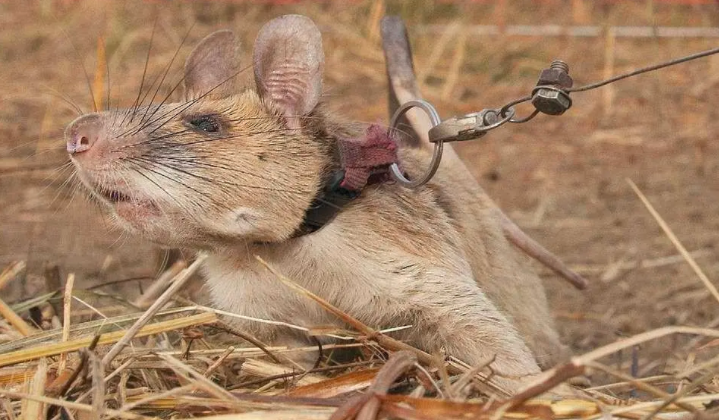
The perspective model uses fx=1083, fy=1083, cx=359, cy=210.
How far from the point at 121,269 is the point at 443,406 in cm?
332

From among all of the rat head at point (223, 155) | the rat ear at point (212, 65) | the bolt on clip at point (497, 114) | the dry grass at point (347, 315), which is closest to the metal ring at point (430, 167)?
the bolt on clip at point (497, 114)

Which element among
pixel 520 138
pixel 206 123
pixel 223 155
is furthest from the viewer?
pixel 520 138

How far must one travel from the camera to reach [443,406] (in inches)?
102

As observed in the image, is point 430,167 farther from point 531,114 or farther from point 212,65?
point 212,65

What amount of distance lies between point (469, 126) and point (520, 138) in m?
4.72

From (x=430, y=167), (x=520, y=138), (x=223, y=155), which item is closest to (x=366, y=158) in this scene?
(x=430, y=167)

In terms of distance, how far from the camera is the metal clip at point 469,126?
3.22 metres

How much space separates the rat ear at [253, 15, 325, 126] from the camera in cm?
329

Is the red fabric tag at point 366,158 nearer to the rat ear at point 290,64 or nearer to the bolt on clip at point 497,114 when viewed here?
the bolt on clip at point 497,114

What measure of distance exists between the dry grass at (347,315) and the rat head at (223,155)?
213mm

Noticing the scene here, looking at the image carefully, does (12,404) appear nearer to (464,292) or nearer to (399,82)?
(464,292)

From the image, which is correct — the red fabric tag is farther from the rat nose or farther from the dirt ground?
the dirt ground

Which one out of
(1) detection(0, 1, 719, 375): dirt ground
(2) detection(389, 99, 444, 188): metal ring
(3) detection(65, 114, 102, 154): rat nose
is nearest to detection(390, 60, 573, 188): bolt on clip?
(2) detection(389, 99, 444, 188): metal ring

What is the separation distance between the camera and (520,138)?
790cm
